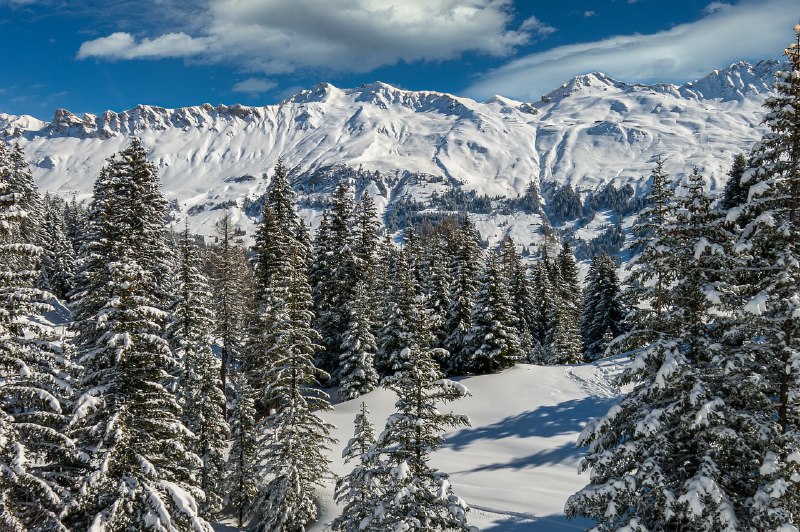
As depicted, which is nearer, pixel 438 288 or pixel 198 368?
pixel 198 368

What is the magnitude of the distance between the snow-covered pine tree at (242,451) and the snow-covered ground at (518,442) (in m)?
2.32

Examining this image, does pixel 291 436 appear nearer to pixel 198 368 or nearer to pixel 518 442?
pixel 198 368

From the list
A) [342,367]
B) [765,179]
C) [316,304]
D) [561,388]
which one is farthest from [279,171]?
[765,179]

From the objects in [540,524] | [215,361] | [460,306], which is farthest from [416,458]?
[460,306]

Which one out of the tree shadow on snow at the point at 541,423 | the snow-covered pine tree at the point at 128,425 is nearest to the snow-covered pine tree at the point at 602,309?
the tree shadow on snow at the point at 541,423

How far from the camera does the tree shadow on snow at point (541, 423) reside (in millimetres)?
33312

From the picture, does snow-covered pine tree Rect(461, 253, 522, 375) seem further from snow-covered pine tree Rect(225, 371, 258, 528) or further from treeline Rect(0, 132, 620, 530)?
snow-covered pine tree Rect(225, 371, 258, 528)

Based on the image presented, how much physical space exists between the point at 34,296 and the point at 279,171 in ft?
100

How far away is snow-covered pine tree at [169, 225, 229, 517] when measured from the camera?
89.6 ft

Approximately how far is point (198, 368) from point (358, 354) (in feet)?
46.4

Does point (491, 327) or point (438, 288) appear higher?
point (438, 288)

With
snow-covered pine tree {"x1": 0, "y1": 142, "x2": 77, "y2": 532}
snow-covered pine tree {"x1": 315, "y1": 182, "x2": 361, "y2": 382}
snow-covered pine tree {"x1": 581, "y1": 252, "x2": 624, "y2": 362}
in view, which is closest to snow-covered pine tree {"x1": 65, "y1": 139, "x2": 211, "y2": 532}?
snow-covered pine tree {"x1": 0, "y1": 142, "x2": 77, "y2": 532}

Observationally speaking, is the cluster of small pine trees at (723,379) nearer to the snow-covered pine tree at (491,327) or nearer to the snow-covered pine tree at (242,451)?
the snow-covered pine tree at (242,451)

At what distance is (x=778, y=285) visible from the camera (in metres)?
10.9
